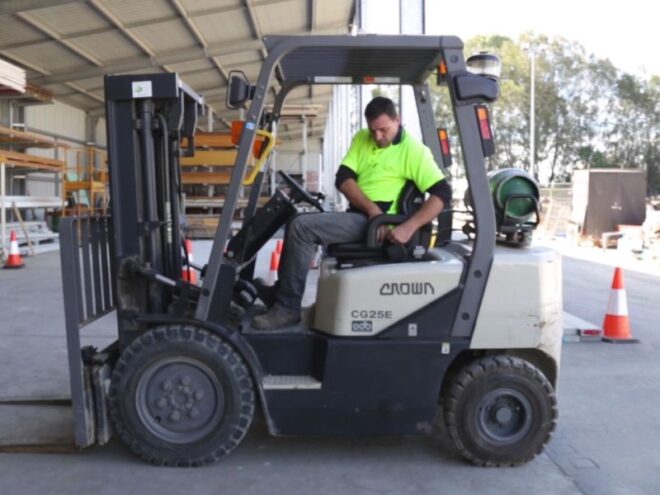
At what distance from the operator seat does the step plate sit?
0.73 metres

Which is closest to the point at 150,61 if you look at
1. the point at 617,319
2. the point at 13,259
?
the point at 13,259

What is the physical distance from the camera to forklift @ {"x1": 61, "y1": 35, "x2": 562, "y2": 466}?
12.2 feet

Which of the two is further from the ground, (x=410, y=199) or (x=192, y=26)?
(x=192, y=26)

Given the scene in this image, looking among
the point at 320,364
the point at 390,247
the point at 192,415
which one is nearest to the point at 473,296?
the point at 390,247

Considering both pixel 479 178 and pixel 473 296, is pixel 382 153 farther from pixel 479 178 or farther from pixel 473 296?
pixel 473 296

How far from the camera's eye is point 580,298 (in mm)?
9953

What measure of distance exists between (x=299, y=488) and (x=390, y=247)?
1412 mm

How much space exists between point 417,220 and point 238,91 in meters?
1.22

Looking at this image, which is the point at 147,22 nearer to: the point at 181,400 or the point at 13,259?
the point at 13,259

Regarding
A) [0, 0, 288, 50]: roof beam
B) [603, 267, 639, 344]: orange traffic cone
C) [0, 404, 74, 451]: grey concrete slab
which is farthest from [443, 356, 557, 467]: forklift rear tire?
[0, 0, 288, 50]: roof beam

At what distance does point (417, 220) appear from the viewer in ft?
12.6

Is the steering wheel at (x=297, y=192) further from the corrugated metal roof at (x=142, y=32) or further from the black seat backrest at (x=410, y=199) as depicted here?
the corrugated metal roof at (x=142, y=32)

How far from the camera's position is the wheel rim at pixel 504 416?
3.85 m

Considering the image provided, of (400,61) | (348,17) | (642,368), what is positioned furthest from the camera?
(348,17)
